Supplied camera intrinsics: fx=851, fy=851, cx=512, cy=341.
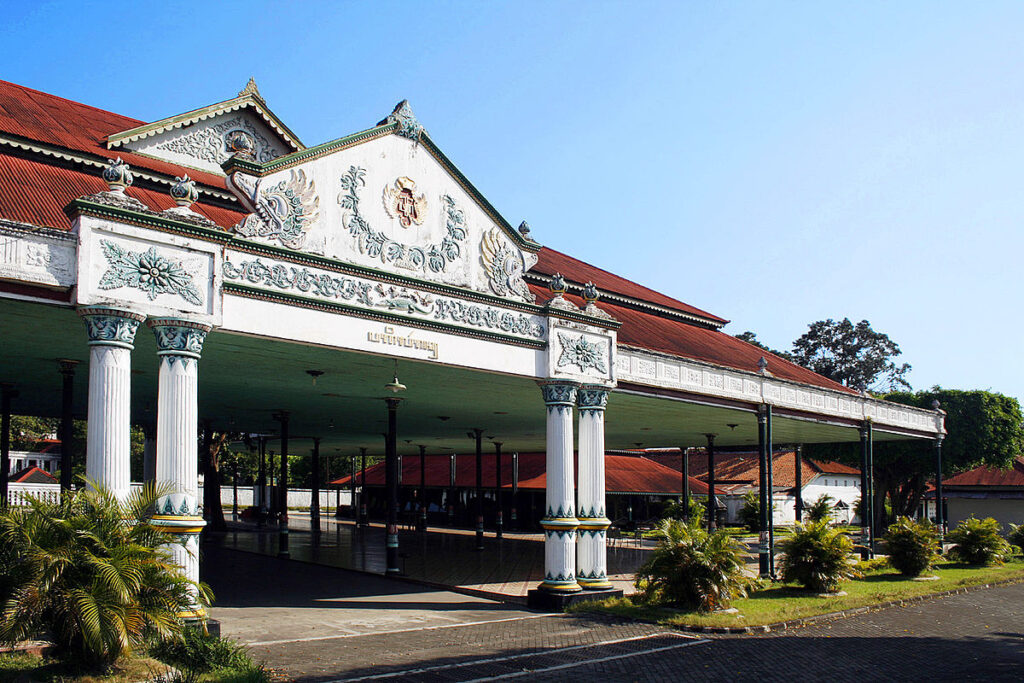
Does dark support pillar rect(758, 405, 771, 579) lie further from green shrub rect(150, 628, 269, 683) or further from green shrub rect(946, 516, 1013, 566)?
green shrub rect(150, 628, 269, 683)

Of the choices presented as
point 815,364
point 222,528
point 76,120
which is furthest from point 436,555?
point 815,364

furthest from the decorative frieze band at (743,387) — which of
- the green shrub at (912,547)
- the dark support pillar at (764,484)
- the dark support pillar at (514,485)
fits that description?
the dark support pillar at (514,485)

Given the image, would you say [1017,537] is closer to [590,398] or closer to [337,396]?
[590,398]

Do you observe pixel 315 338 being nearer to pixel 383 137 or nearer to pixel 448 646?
pixel 383 137

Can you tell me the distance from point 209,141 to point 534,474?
27.1 metres

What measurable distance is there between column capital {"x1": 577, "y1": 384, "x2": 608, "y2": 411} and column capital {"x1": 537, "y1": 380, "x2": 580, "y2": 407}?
404 millimetres

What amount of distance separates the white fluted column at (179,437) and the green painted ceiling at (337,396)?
992 millimetres

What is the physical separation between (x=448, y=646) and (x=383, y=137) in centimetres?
794

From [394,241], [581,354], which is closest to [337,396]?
[581,354]

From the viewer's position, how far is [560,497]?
52.3 feet

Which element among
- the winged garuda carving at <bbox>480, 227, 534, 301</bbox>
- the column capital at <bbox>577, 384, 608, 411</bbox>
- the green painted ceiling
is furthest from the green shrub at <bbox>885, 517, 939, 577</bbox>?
the winged garuda carving at <bbox>480, 227, 534, 301</bbox>

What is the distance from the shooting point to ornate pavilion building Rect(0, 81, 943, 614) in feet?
33.9

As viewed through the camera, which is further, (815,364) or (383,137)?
(815,364)

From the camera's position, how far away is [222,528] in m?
35.5
